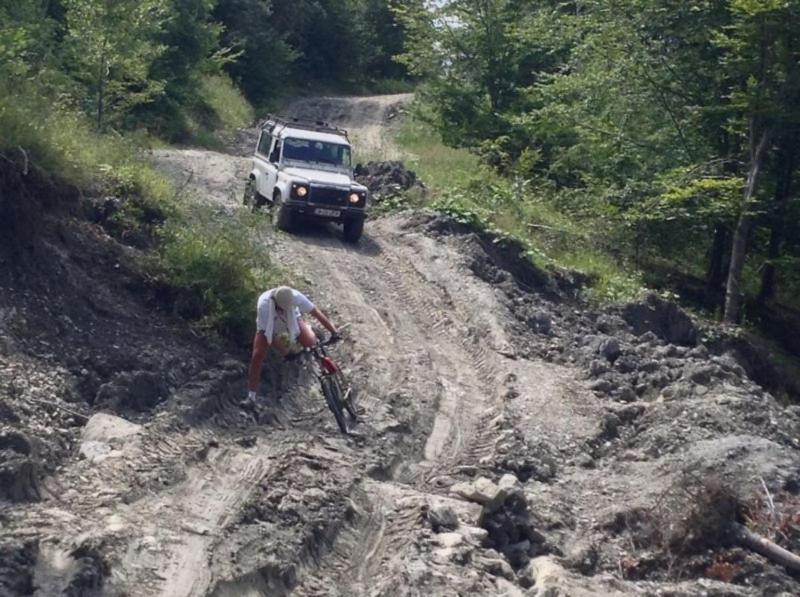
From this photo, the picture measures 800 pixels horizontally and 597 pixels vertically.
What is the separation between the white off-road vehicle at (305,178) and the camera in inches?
827

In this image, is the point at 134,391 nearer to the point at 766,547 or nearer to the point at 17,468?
the point at 17,468

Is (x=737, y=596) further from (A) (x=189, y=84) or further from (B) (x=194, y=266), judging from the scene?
(A) (x=189, y=84)

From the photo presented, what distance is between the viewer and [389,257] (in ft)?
69.1

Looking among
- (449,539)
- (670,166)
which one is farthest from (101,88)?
(449,539)

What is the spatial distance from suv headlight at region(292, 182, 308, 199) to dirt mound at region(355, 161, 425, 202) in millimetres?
3820

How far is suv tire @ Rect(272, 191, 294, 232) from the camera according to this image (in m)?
21.1

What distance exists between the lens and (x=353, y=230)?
21.5m

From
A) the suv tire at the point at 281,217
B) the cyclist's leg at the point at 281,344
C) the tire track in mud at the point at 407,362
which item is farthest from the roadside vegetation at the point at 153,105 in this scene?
the suv tire at the point at 281,217

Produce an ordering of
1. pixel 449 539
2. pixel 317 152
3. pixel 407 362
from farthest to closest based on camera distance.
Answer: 1. pixel 317 152
2. pixel 407 362
3. pixel 449 539

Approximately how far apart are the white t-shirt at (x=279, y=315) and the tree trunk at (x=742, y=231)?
12.0 m

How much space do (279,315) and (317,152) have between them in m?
9.60

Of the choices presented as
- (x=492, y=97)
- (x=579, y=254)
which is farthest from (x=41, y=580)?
(x=492, y=97)

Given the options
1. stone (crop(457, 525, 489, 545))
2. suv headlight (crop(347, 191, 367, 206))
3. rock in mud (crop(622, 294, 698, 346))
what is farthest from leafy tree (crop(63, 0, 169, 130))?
stone (crop(457, 525, 489, 545))

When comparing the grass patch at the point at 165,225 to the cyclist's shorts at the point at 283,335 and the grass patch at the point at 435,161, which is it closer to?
the cyclist's shorts at the point at 283,335
